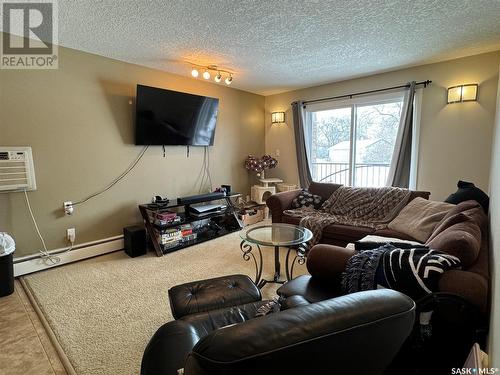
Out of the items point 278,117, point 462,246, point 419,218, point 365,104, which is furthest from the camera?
point 278,117

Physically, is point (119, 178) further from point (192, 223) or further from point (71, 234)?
point (192, 223)

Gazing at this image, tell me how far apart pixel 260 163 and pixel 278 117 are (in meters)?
0.99

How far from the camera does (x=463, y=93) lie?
320cm

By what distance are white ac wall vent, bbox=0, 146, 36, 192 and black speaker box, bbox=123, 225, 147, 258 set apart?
1.05 meters

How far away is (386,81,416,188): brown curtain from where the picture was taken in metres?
3.61

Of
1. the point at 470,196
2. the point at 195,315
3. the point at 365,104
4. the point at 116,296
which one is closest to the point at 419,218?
the point at 470,196

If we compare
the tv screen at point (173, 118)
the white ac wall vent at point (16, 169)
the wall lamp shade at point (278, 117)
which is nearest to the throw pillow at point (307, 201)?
the tv screen at point (173, 118)

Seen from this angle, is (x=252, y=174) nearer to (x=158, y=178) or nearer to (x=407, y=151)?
(x=158, y=178)

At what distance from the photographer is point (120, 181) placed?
11.1ft

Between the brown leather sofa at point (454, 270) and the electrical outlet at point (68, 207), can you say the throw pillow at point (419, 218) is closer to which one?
the brown leather sofa at point (454, 270)

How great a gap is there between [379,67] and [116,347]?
13.7ft

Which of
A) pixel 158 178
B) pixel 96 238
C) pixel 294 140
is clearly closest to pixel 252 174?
pixel 294 140

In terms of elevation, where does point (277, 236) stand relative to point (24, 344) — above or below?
above

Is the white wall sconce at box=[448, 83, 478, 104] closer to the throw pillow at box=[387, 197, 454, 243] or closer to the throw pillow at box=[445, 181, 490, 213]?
the throw pillow at box=[445, 181, 490, 213]
